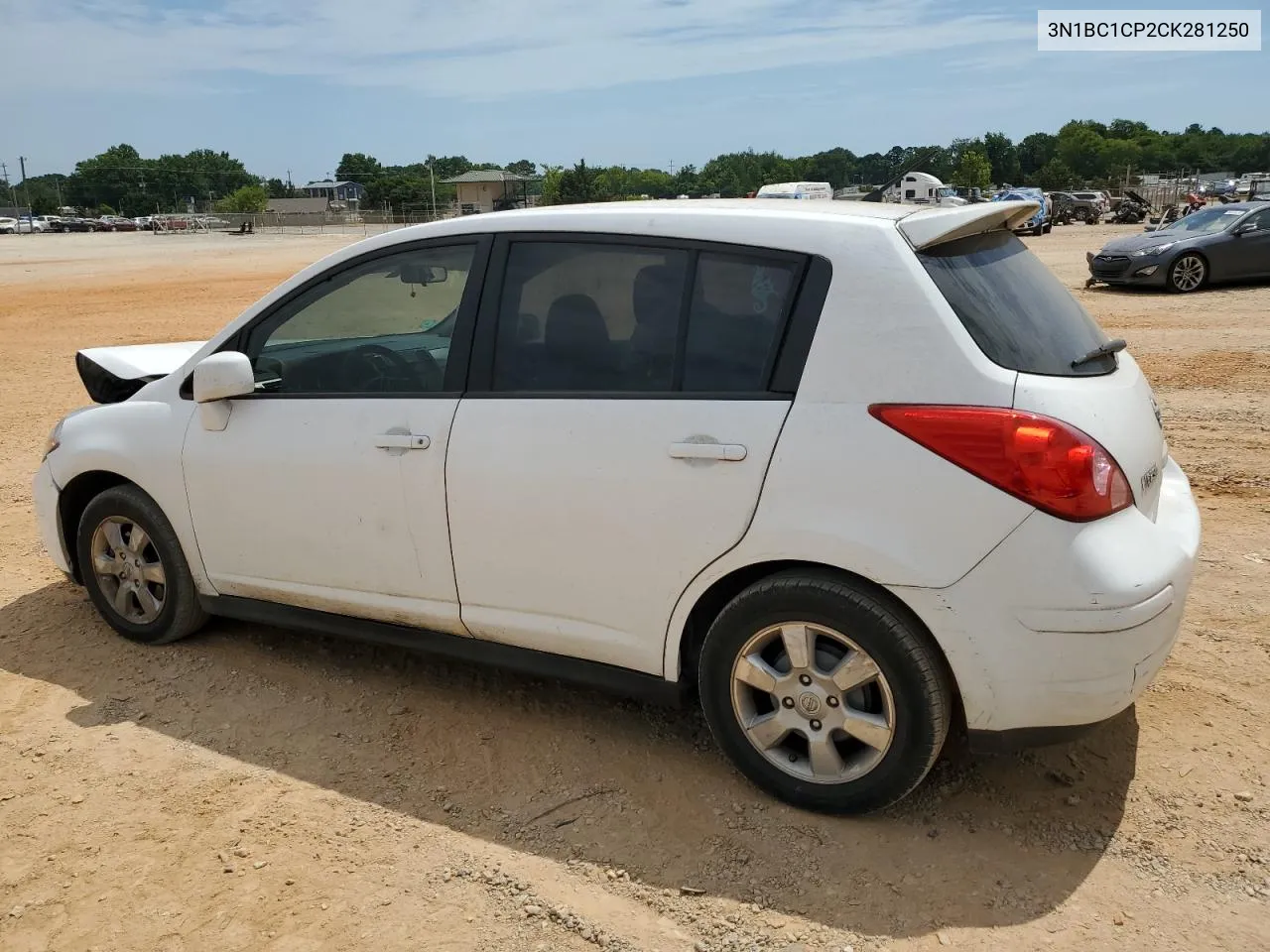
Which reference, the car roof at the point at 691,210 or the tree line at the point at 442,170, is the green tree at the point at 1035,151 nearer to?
the tree line at the point at 442,170

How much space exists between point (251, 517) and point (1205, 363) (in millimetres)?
9653

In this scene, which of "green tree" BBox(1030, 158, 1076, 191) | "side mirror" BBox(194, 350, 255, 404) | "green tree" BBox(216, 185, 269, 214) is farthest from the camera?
"green tree" BBox(216, 185, 269, 214)

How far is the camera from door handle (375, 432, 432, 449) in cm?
361

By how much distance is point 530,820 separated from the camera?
3.30 metres

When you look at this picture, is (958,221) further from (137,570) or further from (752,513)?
(137,570)

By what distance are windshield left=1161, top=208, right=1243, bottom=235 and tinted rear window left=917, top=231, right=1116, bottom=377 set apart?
52.7 ft

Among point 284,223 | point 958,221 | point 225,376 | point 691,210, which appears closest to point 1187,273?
point 958,221

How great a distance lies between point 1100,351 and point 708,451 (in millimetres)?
1287

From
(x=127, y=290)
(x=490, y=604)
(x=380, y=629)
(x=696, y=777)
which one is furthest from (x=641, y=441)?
(x=127, y=290)

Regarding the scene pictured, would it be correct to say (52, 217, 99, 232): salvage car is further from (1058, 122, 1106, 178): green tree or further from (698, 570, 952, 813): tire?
(698, 570, 952, 813): tire

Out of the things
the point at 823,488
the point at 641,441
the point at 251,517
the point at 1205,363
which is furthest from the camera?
the point at 1205,363

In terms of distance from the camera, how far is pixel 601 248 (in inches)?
138

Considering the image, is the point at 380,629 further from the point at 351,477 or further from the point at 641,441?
the point at 641,441

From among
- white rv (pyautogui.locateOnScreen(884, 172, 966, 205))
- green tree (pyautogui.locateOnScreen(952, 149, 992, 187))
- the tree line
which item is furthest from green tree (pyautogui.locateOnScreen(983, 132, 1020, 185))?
white rv (pyautogui.locateOnScreen(884, 172, 966, 205))
